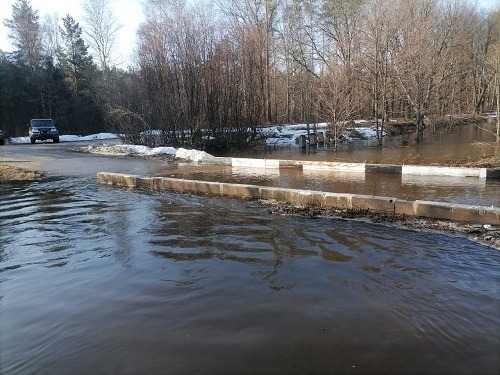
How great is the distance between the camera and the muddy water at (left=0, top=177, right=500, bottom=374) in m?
3.39

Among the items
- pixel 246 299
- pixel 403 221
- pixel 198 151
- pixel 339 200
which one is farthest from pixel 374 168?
pixel 246 299

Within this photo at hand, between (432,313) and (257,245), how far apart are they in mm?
2925

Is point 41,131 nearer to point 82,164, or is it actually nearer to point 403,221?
point 82,164

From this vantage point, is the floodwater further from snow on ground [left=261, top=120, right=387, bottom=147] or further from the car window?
the car window

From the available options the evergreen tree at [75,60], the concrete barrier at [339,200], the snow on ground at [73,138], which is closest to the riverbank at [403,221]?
the concrete barrier at [339,200]

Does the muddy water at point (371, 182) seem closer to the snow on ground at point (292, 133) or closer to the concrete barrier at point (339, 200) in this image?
the concrete barrier at point (339, 200)

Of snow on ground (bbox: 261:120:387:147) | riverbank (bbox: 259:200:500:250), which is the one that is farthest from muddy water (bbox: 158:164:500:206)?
snow on ground (bbox: 261:120:387:147)

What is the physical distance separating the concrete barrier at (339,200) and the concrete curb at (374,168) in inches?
175

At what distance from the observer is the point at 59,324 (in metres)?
4.09

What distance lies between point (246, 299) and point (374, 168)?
367 inches

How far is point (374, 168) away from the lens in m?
12.6

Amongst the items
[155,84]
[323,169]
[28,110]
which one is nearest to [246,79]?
[155,84]

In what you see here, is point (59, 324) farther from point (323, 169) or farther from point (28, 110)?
point (28, 110)

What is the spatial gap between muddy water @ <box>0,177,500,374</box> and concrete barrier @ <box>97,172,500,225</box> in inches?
33.8
